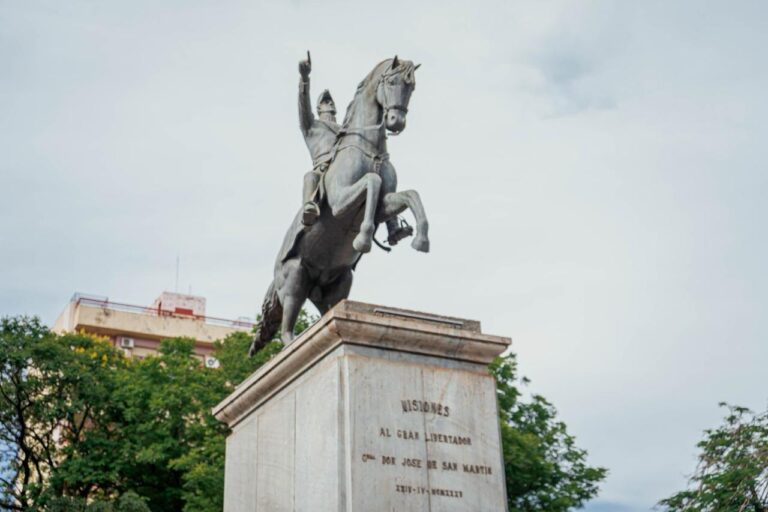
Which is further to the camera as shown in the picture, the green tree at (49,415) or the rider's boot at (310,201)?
the green tree at (49,415)

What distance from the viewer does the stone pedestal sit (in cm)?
1041

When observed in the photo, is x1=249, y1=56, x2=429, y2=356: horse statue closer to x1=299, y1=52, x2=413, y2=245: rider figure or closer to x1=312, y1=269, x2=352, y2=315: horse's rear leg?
x1=312, y1=269, x2=352, y2=315: horse's rear leg

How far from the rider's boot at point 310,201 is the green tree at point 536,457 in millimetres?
17781

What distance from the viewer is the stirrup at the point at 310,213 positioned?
1303 centimetres

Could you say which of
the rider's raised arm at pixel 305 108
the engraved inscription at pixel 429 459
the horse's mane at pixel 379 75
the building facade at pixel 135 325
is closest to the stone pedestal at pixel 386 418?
the engraved inscription at pixel 429 459

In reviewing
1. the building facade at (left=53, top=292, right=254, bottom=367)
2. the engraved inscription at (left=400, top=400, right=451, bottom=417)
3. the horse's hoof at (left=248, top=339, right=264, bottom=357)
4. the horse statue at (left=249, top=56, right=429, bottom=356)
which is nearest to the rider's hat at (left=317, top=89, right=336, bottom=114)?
the horse statue at (left=249, top=56, right=429, bottom=356)

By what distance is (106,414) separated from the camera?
36.4 m

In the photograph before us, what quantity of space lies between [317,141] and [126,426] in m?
23.7

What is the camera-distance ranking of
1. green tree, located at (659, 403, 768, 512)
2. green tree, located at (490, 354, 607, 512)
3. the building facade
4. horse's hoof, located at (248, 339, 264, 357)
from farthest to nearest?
1. the building facade
2. green tree, located at (490, 354, 607, 512)
3. horse's hoof, located at (248, 339, 264, 357)
4. green tree, located at (659, 403, 768, 512)

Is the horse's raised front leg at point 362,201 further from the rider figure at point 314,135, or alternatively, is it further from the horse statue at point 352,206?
the rider figure at point 314,135

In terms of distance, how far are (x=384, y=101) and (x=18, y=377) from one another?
25023mm

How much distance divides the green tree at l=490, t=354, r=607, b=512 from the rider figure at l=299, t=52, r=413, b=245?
16956 mm

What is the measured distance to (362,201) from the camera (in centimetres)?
1263

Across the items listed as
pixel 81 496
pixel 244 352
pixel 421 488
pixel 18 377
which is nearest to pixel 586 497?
pixel 244 352
